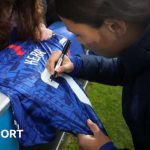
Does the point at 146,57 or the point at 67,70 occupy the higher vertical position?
the point at 146,57

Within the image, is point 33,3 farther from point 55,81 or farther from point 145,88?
point 145,88

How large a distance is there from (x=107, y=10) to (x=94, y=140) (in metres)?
0.42

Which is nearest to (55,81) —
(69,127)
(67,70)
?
(67,70)

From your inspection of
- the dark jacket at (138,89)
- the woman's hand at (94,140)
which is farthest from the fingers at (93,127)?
the dark jacket at (138,89)

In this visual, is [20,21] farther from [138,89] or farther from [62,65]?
[138,89]

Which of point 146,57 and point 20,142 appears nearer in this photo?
point 146,57

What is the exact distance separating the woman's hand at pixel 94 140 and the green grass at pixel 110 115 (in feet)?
2.45

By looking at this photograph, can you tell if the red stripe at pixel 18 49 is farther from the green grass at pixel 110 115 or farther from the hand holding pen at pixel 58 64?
the green grass at pixel 110 115

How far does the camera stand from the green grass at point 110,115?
191cm

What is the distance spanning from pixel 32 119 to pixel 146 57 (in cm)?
49

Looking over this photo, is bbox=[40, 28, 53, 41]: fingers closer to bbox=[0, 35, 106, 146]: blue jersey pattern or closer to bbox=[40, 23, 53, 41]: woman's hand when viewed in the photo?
bbox=[40, 23, 53, 41]: woman's hand

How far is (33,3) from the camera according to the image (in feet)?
4.47

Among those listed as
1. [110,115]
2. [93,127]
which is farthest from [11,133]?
[110,115]

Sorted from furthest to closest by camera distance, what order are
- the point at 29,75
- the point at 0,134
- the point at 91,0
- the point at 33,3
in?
the point at 33,3, the point at 29,75, the point at 0,134, the point at 91,0
